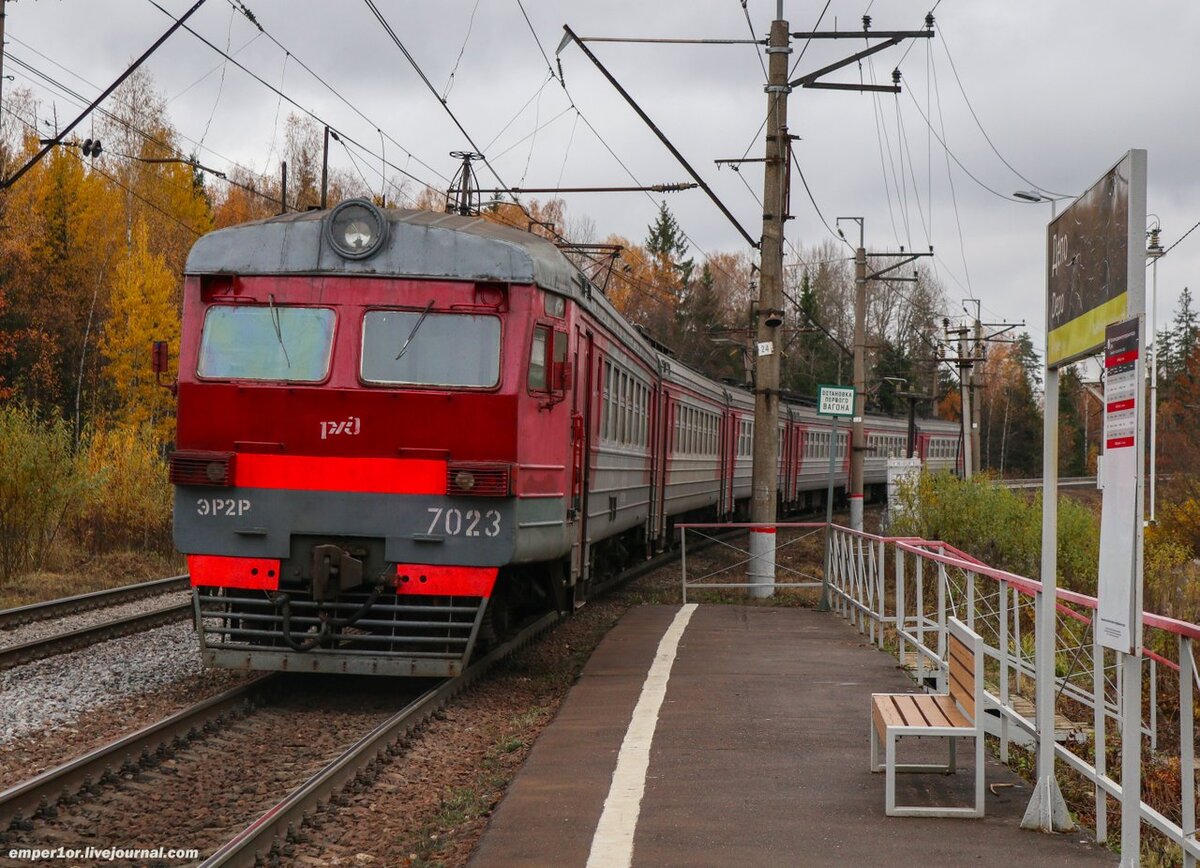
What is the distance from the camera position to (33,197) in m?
46.6

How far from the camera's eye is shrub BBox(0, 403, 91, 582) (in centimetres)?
1694

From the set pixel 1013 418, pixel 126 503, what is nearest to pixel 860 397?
pixel 126 503

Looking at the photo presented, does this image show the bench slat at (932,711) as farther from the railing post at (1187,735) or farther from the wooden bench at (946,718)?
the railing post at (1187,735)

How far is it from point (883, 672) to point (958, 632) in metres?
3.62

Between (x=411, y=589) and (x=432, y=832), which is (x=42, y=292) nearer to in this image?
(x=411, y=589)

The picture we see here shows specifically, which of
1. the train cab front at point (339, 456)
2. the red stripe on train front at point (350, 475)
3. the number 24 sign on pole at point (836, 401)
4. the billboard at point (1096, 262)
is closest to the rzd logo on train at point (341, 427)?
the train cab front at point (339, 456)

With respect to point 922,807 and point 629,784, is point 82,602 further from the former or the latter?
point 922,807

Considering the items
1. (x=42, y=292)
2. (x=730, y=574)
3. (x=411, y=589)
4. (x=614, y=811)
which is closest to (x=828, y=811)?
(x=614, y=811)

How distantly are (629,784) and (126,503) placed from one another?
15555 mm

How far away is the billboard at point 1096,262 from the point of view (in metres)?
4.91

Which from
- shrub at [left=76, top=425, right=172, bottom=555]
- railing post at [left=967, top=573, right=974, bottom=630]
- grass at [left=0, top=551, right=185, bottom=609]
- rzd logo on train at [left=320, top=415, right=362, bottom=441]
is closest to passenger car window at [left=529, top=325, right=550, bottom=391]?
rzd logo on train at [left=320, top=415, right=362, bottom=441]

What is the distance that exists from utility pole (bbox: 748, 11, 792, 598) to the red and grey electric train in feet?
24.8

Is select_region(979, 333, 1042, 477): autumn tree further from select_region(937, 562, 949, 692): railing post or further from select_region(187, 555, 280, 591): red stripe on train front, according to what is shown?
select_region(187, 555, 280, 591): red stripe on train front

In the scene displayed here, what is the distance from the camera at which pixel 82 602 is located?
47.1ft
